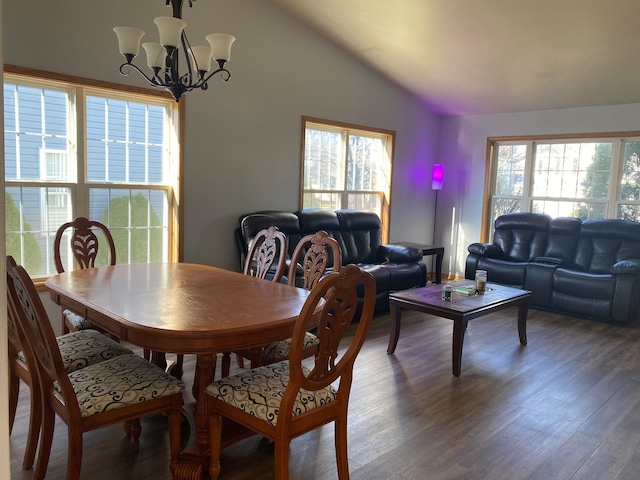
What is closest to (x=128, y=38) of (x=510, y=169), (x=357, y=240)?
(x=357, y=240)

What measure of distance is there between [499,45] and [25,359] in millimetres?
4629

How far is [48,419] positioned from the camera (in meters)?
2.12

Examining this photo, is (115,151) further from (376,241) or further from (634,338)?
(634,338)

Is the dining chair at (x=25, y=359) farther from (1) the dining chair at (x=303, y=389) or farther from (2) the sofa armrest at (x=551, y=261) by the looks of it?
(2) the sofa armrest at (x=551, y=261)

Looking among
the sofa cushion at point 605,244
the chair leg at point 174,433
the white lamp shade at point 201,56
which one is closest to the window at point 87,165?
the white lamp shade at point 201,56

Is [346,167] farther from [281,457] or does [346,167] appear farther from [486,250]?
[281,457]

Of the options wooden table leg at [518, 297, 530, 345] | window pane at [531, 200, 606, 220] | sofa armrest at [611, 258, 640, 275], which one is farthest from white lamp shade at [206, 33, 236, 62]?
window pane at [531, 200, 606, 220]

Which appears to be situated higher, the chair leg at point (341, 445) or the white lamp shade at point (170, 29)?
the white lamp shade at point (170, 29)

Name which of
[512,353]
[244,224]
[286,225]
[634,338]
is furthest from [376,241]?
[634,338]

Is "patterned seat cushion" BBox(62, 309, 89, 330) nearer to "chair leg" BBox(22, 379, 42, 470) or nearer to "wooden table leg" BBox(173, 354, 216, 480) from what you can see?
"chair leg" BBox(22, 379, 42, 470)

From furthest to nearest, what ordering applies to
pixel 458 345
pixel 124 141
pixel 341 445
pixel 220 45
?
pixel 124 141 → pixel 458 345 → pixel 220 45 → pixel 341 445

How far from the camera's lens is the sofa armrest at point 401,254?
18.0 feet

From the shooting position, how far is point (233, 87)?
4.77 meters

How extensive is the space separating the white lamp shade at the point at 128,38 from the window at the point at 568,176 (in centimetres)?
516
